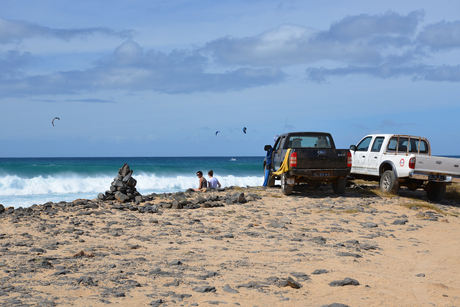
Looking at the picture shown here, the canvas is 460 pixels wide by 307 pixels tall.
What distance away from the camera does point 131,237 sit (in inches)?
340

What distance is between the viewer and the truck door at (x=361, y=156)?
15627 mm

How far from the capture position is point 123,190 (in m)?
14.1

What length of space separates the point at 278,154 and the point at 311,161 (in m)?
1.83

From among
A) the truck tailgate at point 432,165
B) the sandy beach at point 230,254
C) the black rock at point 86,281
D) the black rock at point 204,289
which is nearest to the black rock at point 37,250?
the sandy beach at point 230,254

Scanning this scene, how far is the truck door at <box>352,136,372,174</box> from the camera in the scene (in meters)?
15.6

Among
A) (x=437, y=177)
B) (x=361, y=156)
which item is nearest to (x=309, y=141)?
(x=361, y=156)

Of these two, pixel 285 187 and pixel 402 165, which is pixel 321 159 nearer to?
pixel 285 187

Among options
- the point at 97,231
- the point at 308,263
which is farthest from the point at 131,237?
the point at 308,263

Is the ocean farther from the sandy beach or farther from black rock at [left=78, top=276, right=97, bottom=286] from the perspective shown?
black rock at [left=78, top=276, right=97, bottom=286]

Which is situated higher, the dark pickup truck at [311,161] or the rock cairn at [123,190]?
the dark pickup truck at [311,161]

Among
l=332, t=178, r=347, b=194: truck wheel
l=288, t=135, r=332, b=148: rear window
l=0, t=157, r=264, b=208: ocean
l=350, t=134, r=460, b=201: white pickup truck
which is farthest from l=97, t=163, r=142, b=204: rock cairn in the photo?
l=0, t=157, r=264, b=208: ocean

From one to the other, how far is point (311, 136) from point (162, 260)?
375 inches

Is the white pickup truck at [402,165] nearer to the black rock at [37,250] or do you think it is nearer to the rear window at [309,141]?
the rear window at [309,141]

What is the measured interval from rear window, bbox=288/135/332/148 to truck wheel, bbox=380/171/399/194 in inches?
89.9
